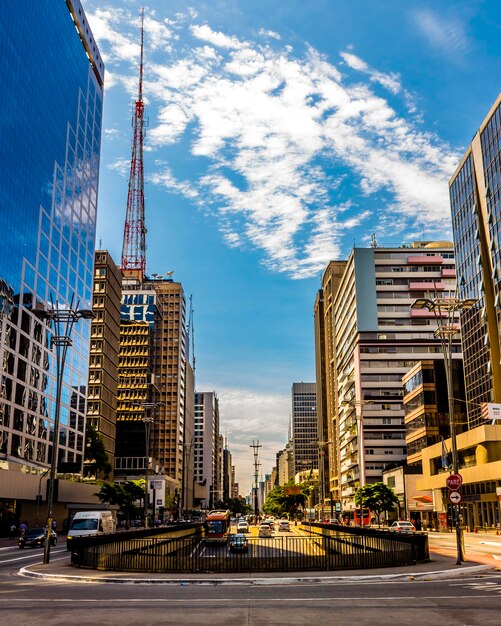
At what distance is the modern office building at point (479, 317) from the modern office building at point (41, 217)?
4943cm

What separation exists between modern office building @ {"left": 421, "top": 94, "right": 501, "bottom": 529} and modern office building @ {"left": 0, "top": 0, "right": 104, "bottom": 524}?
49.4 meters

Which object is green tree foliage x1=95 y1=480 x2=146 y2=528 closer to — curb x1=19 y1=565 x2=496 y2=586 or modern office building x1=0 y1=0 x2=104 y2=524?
modern office building x1=0 y1=0 x2=104 y2=524

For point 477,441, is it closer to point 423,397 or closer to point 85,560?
point 423,397

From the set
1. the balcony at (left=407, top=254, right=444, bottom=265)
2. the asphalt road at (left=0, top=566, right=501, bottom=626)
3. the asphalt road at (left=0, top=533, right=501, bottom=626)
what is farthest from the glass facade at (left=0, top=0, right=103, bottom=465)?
the balcony at (left=407, top=254, right=444, bottom=265)

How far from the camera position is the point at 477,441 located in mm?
73062

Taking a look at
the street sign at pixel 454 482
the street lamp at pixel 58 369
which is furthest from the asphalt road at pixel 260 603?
the street lamp at pixel 58 369

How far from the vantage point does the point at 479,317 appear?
8412cm

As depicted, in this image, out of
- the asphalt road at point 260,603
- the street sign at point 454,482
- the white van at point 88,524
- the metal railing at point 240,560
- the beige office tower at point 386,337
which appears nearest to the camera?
the asphalt road at point 260,603

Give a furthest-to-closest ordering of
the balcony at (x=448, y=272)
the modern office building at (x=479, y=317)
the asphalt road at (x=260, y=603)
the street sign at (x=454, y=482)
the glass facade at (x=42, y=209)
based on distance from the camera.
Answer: the balcony at (x=448, y=272) < the glass facade at (x=42, y=209) < the modern office building at (x=479, y=317) < the street sign at (x=454, y=482) < the asphalt road at (x=260, y=603)

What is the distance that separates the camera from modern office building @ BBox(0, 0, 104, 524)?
8600 cm

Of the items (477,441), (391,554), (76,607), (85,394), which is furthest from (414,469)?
(76,607)

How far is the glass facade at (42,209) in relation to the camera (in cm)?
8650

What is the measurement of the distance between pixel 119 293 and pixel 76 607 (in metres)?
146

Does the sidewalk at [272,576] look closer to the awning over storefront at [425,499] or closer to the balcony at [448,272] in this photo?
the awning over storefront at [425,499]
